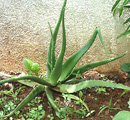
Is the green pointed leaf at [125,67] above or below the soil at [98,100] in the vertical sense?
above

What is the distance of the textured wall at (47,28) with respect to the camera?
1323 mm

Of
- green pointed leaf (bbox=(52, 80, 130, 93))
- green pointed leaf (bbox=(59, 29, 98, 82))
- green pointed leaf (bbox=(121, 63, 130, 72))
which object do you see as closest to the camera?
green pointed leaf (bbox=(52, 80, 130, 93))

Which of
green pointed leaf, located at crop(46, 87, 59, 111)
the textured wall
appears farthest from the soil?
the textured wall

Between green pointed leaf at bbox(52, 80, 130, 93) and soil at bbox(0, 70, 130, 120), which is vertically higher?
green pointed leaf at bbox(52, 80, 130, 93)

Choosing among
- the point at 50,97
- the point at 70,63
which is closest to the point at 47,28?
the point at 70,63

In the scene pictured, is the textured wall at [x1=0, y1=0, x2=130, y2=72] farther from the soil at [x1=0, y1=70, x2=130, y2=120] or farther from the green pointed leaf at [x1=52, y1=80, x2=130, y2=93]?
the green pointed leaf at [x1=52, y1=80, x2=130, y2=93]

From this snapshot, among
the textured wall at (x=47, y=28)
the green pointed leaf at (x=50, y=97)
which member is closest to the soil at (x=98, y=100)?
the green pointed leaf at (x=50, y=97)

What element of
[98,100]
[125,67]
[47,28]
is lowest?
[98,100]

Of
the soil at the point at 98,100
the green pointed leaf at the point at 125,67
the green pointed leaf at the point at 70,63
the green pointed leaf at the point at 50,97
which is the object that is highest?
the green pointed leaf at the point at 70,63

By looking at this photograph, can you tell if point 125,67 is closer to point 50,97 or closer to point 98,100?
point 98,100

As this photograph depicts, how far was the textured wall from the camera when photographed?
1323 millimetres

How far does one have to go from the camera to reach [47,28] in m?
1.37

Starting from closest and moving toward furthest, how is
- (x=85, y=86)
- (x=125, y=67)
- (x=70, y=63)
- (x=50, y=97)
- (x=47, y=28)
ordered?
(x=85, y=86), (x=50, y=97), (x=70, y=63), (x=125, y=67), (x=47, y=28)

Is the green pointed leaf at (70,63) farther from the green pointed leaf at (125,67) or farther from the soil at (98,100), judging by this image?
the green pointed leaf at (125,67)
